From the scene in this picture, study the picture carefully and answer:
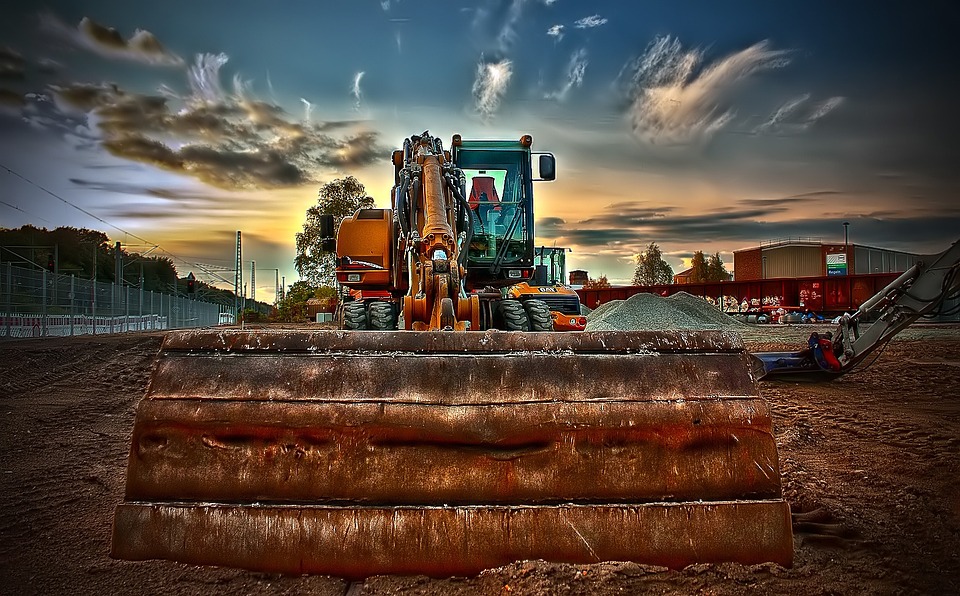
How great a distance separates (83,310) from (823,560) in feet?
91.9

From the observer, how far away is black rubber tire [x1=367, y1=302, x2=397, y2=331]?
7.05 metres

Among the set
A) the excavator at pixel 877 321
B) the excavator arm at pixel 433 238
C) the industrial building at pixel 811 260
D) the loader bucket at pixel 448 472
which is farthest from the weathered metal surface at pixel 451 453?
the industrial building at pixel 811 260

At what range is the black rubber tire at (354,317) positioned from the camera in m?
7.14

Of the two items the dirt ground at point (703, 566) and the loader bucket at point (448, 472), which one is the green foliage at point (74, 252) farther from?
the loader bucket at point (448, 472)

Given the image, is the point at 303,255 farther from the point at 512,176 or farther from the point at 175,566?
the point at 175,566

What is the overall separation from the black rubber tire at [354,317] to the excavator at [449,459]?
462cm

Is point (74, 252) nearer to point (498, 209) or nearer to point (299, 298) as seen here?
point (299, 298)

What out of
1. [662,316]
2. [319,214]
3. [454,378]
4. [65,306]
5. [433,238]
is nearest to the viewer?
[454,378]

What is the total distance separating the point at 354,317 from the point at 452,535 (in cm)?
506

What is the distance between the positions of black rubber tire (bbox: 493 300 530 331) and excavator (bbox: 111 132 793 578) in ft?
14.5

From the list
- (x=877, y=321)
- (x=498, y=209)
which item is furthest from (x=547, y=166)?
(x=877, y=321)

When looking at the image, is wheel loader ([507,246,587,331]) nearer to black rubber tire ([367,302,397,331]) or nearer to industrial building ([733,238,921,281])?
black rubber tire ([367,302,397,331])

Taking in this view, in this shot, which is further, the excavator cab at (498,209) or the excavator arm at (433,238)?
the excavator cab at (498,209)

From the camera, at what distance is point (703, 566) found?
238cm
